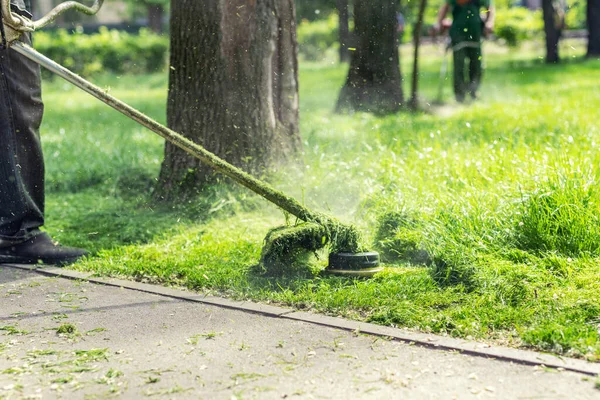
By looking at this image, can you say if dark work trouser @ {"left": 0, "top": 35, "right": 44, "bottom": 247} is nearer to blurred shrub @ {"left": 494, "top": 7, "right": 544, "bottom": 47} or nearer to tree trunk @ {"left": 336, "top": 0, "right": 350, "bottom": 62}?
tree trunk @ {"left": 336, "top": 0, "right": 350, "bottom": 62}

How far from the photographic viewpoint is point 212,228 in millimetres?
5492

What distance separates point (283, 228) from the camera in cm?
435

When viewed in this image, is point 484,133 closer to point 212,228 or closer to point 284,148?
point 284,148

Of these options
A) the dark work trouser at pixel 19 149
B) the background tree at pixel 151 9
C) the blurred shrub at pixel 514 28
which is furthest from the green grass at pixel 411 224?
the background tree at pixel 151 9

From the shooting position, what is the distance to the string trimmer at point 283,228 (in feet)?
13.6

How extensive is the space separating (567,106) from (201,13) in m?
5.89

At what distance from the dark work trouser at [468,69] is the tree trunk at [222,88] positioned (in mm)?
6073

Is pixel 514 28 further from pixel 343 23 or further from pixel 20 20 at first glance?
pixel 20 20

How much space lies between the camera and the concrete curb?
10.2ft

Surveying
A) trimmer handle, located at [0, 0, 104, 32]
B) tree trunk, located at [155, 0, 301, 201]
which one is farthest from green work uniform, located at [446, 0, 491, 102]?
trimmer handle, located at [0, 0, 104, 32]

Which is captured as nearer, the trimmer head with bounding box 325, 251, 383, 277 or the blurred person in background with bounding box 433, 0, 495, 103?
the trimmer head with bounding box 325, 251, 383, 277

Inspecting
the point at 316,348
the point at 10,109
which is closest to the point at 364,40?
the point at 10,109

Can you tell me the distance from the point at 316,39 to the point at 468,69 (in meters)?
16.8

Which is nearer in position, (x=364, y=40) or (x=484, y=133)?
(x=484, y=133)
